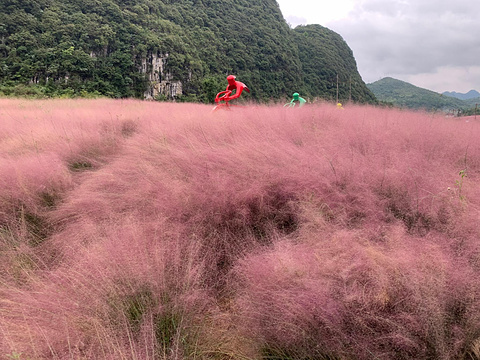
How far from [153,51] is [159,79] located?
445 centimetres

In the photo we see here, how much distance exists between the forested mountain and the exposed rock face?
17 centimetres

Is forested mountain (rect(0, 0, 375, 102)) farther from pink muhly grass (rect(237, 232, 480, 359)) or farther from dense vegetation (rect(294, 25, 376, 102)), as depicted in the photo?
pink muhly grass (rect(237, 232, 480, 359))

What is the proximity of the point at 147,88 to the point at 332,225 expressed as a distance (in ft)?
153

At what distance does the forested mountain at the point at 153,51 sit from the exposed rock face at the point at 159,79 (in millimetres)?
169

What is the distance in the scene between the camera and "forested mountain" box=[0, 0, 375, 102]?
3259 cm

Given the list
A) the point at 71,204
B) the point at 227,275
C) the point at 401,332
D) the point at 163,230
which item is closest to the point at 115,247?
the point at 163,230

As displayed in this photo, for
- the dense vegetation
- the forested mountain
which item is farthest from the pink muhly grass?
the dense vegetation

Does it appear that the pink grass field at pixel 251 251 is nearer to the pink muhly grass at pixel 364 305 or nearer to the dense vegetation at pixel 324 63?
the pink muhly grass at pixel 364 305

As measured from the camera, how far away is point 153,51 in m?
43.3

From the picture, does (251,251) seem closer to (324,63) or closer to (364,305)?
(364,305)

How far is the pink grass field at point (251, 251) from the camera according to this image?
110cm

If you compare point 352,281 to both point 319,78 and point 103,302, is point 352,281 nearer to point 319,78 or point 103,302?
point 103,302

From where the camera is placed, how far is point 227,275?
5.41ft

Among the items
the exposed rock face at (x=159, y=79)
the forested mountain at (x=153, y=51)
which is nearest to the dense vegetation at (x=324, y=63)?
the forested mountain at (x=153, y=51)
